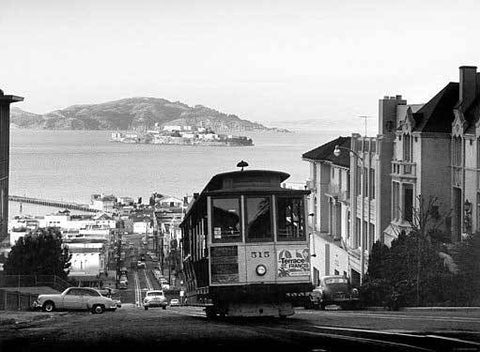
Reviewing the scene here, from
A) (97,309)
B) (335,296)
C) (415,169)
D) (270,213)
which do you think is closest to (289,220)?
(270,213)

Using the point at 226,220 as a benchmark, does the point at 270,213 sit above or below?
above

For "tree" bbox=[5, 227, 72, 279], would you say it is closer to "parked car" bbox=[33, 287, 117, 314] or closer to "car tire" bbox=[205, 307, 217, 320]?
"parked car" bbox=[33, 287, 117, 314]

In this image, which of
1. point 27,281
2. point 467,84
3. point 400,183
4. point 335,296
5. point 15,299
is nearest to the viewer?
point 335,296

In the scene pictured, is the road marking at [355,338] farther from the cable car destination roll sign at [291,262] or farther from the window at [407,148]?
the window at [407,148]

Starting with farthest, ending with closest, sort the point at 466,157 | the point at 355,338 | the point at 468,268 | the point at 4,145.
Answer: the point at 4,145, the point at 466,157, the point at 468,268, the point at 355,338

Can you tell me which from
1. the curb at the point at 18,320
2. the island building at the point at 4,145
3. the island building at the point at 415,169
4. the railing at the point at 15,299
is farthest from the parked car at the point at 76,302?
the island building at the point at 4,145

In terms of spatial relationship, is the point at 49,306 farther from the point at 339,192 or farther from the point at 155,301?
the point at 339,192

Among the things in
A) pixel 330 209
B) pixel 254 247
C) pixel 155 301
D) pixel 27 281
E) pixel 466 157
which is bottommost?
pixel 155 301

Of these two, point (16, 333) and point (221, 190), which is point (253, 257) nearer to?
point (221, 190)

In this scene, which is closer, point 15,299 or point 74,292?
point 74,292
